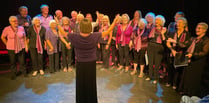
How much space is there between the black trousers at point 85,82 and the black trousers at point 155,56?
6.48 ft

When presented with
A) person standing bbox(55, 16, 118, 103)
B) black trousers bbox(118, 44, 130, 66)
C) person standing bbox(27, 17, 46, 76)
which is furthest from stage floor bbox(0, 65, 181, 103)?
person standing bbox(55, 16, 118, 103)

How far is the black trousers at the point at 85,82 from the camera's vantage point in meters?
2.63

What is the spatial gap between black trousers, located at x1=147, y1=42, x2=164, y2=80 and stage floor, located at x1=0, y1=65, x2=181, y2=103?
313 mm

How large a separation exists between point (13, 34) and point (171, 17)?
541 centimetres

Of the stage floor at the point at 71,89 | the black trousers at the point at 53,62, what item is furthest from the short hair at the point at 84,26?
the black trousers at the point at 53,62

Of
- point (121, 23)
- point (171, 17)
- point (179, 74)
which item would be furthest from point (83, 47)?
point (171, 17)

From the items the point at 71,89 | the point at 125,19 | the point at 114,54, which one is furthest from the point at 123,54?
the point at 71,89

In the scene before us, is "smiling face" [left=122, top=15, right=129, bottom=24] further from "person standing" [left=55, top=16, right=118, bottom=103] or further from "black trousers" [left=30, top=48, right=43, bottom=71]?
"black trousers" [left=30, top=48, right=43, bottom=71]

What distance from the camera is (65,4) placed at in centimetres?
768

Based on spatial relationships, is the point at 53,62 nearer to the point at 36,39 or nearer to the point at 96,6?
the point at 36,39

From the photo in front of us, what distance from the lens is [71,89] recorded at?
3.95 m

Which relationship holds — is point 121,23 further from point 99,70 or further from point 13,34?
point 13,34

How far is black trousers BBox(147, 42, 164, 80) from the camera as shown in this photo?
4094 millimetres

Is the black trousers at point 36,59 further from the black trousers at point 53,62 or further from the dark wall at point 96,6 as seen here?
the dark wall at point 96,6
